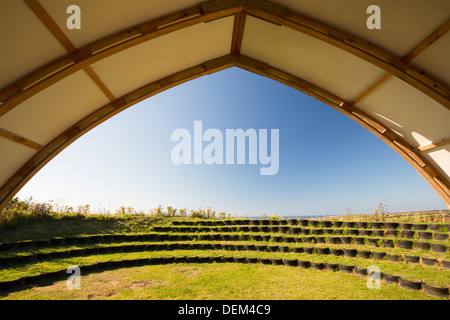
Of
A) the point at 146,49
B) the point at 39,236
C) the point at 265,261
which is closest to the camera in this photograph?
the point at 146,49

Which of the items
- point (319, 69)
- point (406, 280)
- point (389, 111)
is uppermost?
point (319, 69)

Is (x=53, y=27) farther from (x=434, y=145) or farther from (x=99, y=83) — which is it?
(x=434, y=145)

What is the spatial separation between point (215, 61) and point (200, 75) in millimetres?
515

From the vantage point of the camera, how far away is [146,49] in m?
3.59

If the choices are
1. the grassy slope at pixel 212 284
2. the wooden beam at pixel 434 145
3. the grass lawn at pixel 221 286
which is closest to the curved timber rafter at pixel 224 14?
the wooden beam at pixel 434 145

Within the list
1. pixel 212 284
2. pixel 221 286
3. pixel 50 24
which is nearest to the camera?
pixel 50 24

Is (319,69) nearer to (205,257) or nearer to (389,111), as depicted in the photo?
(389,111)

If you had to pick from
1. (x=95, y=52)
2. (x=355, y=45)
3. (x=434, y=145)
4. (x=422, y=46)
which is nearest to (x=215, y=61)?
(x=95, y=52)

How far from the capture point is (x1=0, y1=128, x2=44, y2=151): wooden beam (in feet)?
10.1

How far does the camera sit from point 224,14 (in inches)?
131

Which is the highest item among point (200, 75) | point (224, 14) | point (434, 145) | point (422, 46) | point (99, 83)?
point (224, 14)

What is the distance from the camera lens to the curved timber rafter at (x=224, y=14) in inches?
114
